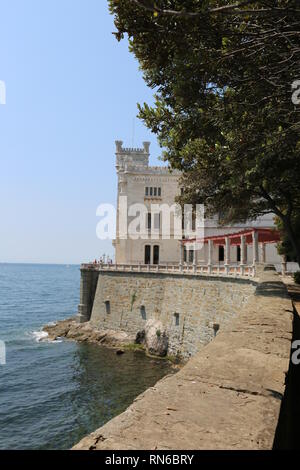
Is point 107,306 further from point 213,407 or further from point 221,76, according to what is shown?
point 213,407

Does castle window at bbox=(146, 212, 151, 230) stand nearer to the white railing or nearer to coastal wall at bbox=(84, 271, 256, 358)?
the white railing

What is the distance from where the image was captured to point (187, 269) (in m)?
30.8

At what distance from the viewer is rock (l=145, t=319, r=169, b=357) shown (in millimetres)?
29263

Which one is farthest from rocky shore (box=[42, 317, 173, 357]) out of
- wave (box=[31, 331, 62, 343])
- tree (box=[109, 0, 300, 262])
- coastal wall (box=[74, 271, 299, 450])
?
coastal wall (box=[74, 271, 299, 450])

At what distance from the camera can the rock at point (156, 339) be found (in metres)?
29.3

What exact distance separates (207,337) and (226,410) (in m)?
23.3

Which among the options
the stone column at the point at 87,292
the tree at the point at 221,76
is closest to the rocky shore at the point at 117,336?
the stone column at the point at 87,292

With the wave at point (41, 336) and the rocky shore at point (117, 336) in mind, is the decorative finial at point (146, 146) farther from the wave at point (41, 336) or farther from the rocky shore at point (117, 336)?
the wave at point (41, 336)

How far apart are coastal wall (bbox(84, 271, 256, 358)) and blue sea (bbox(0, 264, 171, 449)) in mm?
3450

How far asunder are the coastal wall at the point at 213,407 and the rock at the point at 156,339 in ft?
85.1

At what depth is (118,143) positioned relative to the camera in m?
51.0

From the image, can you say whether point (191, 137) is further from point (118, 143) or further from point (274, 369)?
point (118, 143)

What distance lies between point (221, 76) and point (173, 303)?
76.3ft

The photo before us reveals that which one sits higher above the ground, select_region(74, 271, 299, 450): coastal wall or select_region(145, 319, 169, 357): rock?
select_region(74, 271, 299, 450): coastal wall
